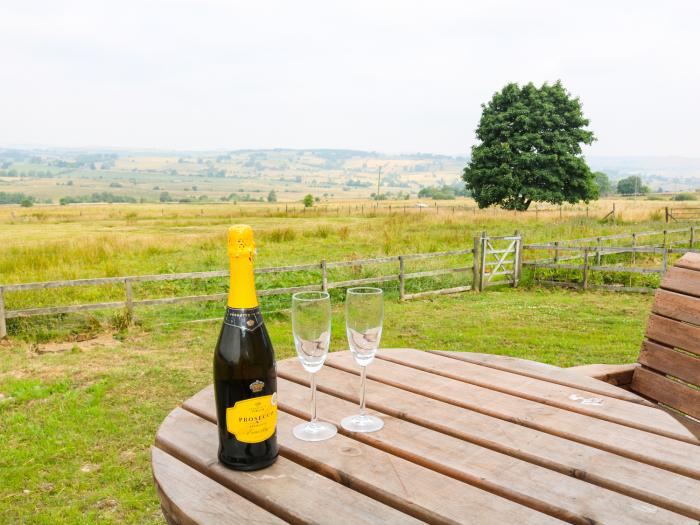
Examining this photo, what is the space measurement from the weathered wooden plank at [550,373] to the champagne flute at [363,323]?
2.62 feet

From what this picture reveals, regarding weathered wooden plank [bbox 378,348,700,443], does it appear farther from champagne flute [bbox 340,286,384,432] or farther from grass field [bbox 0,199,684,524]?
grass field [bbox 0,199,684,524]

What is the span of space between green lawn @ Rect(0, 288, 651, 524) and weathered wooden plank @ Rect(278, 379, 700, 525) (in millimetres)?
2304

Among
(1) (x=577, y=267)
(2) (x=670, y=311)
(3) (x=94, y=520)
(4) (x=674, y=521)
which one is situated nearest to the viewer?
(4) (x=674, y=521)

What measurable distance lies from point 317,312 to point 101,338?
21.3 ft

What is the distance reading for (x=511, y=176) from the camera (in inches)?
1204

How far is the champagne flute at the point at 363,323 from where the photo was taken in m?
1.51

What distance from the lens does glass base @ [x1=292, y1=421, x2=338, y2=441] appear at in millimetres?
1510

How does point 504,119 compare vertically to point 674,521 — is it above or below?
above

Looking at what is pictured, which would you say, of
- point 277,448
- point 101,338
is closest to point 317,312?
point 277,448

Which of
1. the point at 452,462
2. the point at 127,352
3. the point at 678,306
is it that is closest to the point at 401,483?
the point at 452,462

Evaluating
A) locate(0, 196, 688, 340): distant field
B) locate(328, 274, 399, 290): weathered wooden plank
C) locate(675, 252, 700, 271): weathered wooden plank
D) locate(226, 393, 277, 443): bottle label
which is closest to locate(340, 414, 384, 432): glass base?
locate(226, 393, 277, 443): bottle label

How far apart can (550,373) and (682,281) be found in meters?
1.00

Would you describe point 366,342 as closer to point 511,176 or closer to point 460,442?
point 460,442

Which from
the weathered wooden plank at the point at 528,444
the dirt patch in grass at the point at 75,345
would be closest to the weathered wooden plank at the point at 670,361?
the weathered wooden plank at the point at 528,444
